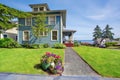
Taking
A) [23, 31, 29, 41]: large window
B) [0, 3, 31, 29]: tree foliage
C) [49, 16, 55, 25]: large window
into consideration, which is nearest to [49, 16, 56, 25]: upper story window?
[49, 16, 55, 25]: large window

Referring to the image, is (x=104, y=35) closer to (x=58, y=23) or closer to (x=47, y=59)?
(x=58, y=23)

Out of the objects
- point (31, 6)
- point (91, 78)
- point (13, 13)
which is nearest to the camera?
point (91, 78)

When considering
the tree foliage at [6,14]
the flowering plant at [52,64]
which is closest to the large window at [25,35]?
the tree foliage at [6,14]

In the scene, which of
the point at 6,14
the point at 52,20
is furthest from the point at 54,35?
the point at 6,14

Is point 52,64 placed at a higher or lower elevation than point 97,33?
lower

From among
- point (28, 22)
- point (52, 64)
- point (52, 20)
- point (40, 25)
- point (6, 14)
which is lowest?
point (52, 64)

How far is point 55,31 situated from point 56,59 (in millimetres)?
12573

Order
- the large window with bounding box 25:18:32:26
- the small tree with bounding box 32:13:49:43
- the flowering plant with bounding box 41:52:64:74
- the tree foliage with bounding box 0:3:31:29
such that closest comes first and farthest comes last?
the flowering plant with bounding box 41:52:64:74
the tree foliage with bounding box 0:3:31:29
the small tree with bounding box 32:13:49:43
the large window with bounding box 25:18:32:26

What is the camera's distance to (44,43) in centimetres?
2064

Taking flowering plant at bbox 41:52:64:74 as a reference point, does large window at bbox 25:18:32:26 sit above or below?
above

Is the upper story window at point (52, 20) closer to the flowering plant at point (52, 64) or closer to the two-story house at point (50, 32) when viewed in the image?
the two-story house at point (50, 32)

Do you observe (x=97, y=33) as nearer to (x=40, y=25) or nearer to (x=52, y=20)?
(x=52, y=20)

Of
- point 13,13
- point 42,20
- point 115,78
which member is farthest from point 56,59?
point 42,20

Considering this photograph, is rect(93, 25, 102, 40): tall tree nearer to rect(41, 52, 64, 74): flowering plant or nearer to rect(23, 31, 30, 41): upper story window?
rect(23, 31, 30, 41): upper story window
